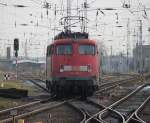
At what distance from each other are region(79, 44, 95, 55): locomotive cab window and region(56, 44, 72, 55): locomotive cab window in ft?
1.97

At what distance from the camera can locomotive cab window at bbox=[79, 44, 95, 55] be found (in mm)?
25922

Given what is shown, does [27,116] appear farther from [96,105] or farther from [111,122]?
[96,105]

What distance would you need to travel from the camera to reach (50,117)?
17.1 m

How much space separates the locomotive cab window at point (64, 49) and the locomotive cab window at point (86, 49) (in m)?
0.60

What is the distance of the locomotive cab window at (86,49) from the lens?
2592 centimetres

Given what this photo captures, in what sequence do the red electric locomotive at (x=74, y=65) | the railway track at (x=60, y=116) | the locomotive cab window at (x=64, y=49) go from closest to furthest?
the railway track at (x=60, y=116) → the red electric locomotive at (x=74, y=65) → the locomotive cab window at (x=64, y=49)

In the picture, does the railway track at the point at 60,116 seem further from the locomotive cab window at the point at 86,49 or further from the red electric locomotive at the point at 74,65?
the locomotive cab window at the point at 86,49

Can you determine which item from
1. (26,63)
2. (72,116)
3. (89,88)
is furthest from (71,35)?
(26,63)

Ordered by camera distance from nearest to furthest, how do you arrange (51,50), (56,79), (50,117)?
(50,117)
(56,79)
(51,50)

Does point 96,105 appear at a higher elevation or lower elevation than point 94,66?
lower

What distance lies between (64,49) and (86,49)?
1.20 meters

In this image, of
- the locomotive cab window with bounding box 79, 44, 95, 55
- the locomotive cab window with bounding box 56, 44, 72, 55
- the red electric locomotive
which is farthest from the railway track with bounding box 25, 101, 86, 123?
the locomotive cab window with bounding box 79, 44, 95, 55

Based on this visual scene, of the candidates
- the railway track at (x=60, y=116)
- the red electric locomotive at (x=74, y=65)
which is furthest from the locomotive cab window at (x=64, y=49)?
the railway track at (x=60, y=116)

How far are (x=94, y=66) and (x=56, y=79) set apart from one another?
215 centimetres
